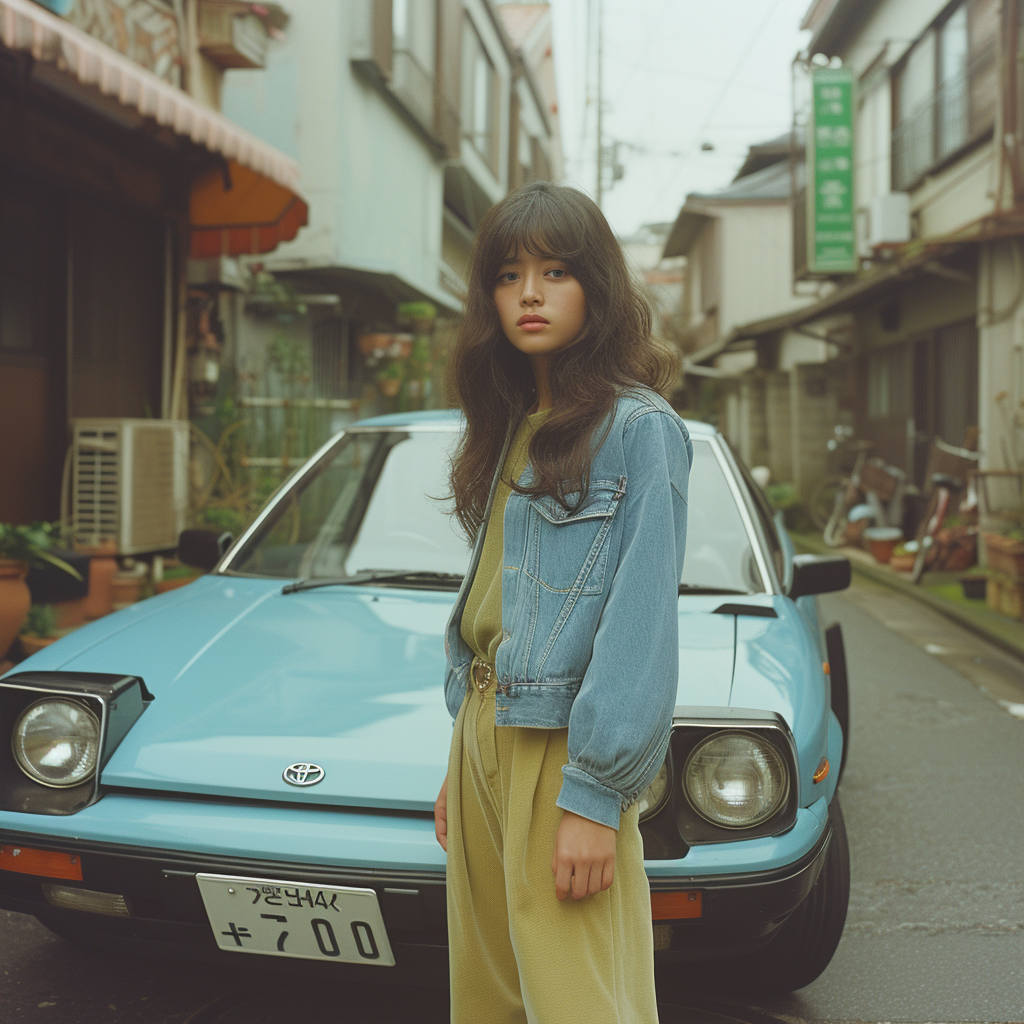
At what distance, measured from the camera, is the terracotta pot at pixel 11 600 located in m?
4.91

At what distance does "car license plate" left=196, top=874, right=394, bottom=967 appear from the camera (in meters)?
1.93

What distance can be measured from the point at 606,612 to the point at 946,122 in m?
11.8

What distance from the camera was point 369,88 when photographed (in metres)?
12.0

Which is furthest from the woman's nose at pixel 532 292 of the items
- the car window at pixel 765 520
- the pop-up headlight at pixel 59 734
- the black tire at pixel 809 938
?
the car window at pixel 765 520

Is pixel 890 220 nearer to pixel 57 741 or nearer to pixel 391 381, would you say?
pixel 391 381

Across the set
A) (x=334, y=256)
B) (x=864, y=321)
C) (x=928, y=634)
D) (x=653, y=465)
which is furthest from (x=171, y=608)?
(x=864, y=321)

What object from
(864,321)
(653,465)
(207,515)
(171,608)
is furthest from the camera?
(864,321)

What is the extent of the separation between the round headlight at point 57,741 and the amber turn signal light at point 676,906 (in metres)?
1.15

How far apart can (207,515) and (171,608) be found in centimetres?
513

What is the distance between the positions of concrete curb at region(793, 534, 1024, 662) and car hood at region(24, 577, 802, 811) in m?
4.25

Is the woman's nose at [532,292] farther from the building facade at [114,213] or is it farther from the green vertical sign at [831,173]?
the green vertical sign at [831,173]

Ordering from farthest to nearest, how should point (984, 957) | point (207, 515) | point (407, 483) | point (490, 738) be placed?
point (207, 515) < point (407, 483) < point (984, 957) < point (490, 738)

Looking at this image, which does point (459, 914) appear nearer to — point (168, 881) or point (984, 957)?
point (168, 881)

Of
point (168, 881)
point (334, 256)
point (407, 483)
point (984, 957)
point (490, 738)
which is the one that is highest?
point (334, 256)
